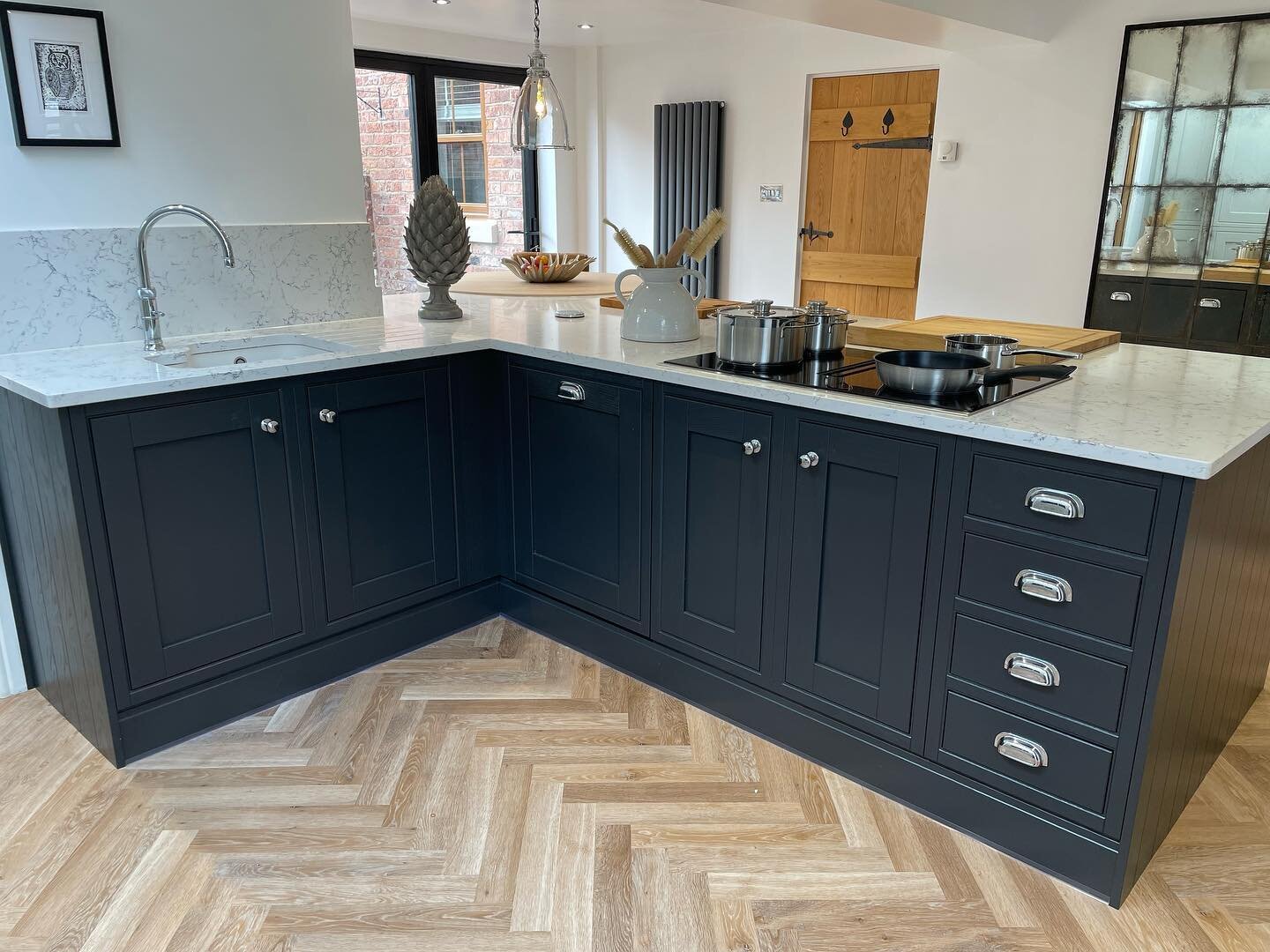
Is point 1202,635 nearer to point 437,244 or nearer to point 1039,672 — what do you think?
point 1039,672

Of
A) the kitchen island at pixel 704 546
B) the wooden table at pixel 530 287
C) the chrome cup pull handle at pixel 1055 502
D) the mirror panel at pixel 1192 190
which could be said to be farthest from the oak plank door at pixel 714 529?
the mirror panel at pixel 1192 190

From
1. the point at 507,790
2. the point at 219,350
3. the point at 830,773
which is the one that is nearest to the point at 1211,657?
the point at 830,773

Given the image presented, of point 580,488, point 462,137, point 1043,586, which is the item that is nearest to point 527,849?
point 580,488

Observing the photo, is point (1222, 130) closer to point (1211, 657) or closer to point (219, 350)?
point (1211, 657)

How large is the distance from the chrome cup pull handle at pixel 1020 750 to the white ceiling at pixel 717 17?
8.79ft

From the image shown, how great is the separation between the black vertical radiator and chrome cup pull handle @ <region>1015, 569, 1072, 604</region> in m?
5.06

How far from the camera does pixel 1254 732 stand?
2.29 meters

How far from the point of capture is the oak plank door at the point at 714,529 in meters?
2.14

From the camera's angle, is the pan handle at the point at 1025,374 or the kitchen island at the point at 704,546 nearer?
the kitchen island at the point at 704,546

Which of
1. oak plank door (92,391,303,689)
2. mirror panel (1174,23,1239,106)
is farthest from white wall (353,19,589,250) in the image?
oak plank door (92,391,303,689)

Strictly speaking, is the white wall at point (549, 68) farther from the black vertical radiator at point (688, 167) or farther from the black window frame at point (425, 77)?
the black vertical radiator at point (688, 167)

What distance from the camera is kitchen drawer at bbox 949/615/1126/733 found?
1669 millimetres

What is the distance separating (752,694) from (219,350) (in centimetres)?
167

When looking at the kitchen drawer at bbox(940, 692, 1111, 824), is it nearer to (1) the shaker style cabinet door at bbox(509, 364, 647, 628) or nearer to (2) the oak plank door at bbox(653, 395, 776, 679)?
(2) the oak plank door at bbox(653, 395, 776, 679)
